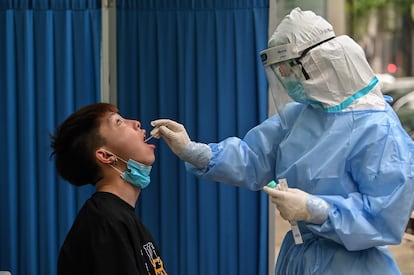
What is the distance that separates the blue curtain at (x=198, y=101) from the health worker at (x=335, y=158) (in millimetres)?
855

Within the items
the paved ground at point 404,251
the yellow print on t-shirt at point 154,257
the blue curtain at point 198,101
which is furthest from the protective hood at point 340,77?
the paved ground at point 404,251

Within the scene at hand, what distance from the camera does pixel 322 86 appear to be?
5.83 feet

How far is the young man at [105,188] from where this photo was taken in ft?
5.33

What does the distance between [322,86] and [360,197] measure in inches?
12.6

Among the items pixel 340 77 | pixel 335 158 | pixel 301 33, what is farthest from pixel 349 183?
pixel 301 33

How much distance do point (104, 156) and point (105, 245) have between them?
0.26 meters

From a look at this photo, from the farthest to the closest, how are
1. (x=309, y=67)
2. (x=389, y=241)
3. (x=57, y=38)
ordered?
(x=57, y=38)
(x=309, y=67)
(x=389, y=241)

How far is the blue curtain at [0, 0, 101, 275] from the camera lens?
110 inches

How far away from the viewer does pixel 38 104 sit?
9.23 ft

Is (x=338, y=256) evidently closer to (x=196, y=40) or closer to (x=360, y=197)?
(x=360, y=197)

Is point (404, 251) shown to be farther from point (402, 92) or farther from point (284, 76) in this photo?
point (284, 76)

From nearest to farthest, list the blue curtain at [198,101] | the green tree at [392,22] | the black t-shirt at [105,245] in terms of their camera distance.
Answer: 1. the black t-shirt at [105,245]
2. the blue curtain at [198,101]
3. the green tree at [392,22]

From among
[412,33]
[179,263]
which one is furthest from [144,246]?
[412,33]

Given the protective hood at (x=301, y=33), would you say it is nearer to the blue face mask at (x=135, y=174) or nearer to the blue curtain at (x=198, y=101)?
the blue face mask at (x=135, y=174)
